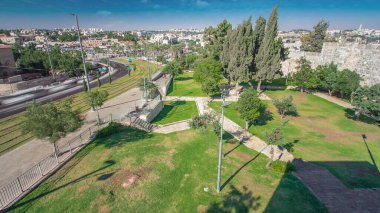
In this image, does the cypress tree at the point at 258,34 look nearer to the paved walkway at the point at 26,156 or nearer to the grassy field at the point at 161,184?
the grassy field at the point at 161,184

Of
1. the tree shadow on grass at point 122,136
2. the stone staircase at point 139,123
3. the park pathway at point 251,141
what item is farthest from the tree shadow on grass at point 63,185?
the park pathway at point 251,141

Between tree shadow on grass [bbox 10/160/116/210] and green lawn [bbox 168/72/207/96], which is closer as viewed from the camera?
tree shadow on grass [bbox 10/160/116/210]

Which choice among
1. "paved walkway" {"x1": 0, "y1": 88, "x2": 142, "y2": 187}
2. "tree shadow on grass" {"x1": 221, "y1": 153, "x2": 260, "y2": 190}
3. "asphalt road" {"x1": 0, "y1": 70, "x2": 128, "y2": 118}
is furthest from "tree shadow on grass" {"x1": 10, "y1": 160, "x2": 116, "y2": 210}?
"asphalt road" {"x1": 0, "y1": 70, "x2": 128, "y2": 118}

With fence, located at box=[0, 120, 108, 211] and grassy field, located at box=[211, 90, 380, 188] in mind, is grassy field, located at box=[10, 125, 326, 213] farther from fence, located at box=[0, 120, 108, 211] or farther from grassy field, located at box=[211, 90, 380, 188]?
grassy field, located at box=[211, 90, 380, 188]

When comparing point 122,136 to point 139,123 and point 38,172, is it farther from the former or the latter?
point 38,172

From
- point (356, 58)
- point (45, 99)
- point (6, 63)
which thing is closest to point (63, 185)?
point (45, 99)
